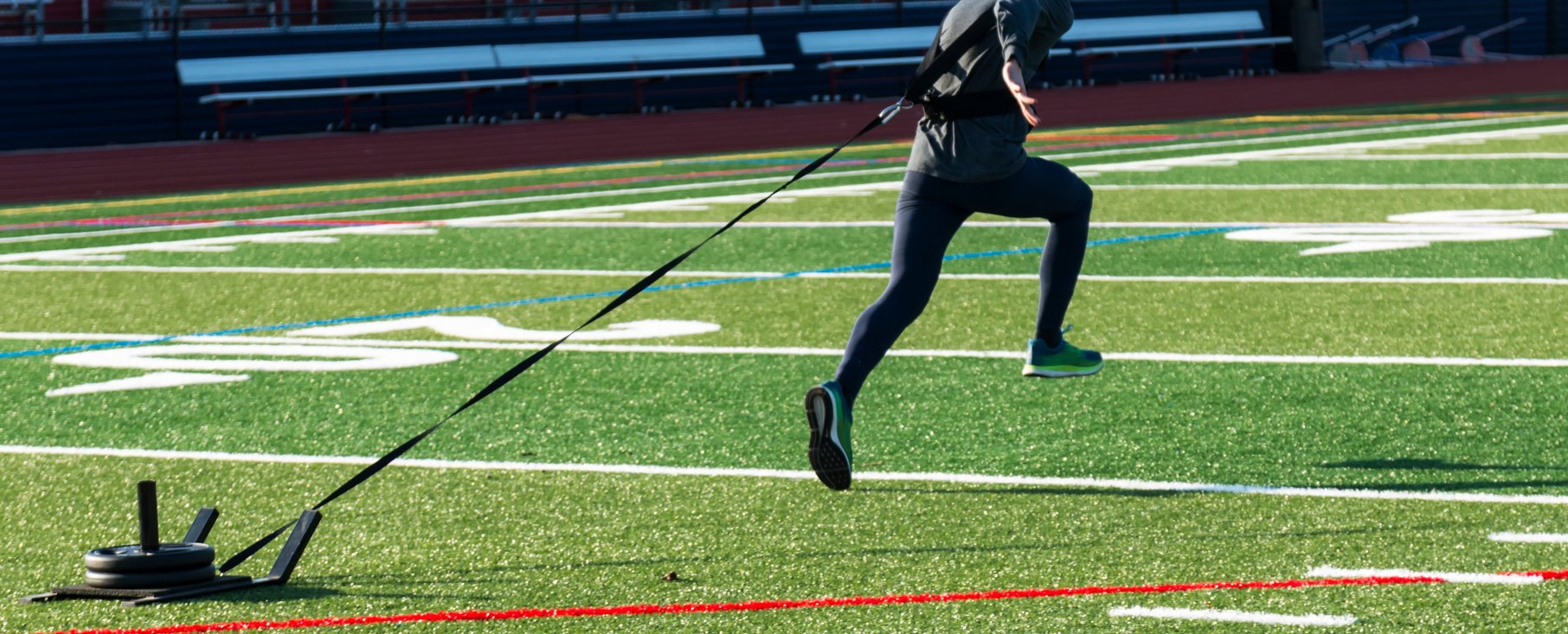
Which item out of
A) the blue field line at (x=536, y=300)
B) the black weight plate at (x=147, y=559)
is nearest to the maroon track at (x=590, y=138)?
the blue field line at (x=536, y=300)

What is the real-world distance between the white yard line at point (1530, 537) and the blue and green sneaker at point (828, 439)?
1.67 metres

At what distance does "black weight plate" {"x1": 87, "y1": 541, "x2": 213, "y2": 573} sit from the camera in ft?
15.9

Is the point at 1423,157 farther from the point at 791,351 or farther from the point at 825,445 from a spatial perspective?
the point at 825,445

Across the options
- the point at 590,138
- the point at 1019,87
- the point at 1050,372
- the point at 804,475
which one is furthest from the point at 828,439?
the point at 590,138

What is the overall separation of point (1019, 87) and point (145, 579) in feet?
8.48

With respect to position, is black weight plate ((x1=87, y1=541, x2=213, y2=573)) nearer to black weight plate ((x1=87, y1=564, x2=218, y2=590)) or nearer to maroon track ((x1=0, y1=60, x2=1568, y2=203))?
black weight plate ((x1=87, y1=564, x2=218, y2=590))

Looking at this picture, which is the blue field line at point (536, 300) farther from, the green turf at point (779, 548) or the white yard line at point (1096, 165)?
the white yard line at point (1096, 165)

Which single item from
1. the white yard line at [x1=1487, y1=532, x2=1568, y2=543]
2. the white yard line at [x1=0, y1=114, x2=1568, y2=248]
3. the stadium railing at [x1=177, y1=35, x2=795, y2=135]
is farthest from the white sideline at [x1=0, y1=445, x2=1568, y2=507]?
the stadium railing at [x1=177, y1=35, x2=795, y2=135]

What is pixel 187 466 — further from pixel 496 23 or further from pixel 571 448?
pixel 496 23

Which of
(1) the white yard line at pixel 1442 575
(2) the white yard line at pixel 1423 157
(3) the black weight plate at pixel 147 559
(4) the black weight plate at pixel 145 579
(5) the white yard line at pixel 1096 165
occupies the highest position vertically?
(1) the white yard line at pixel 1442 575

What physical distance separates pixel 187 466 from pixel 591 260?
6.00m

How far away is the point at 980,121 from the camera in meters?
6.24

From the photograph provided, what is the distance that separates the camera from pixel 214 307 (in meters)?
10.9

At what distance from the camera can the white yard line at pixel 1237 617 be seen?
4520mm
